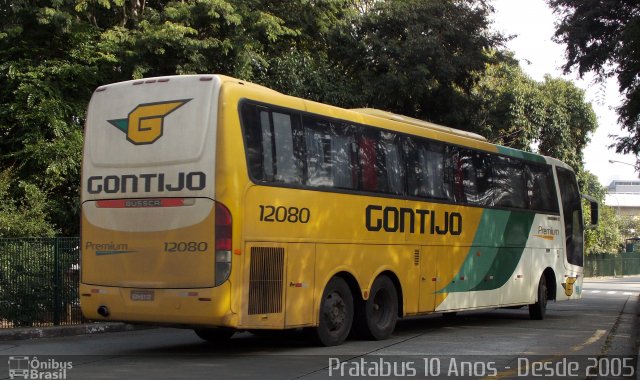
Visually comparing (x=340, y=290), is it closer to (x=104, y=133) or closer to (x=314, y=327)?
(x=314, y=327)

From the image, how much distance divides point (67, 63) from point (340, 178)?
438 inches

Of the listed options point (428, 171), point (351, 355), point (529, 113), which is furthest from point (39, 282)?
point (529, 113)

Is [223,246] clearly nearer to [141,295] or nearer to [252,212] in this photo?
[252,212]

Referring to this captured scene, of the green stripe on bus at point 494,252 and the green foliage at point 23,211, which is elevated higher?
the green foliage at point 23,211

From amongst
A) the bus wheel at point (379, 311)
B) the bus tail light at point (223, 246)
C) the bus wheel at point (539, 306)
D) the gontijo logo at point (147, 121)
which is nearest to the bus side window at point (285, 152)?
the bus tail light at point (223, 246)

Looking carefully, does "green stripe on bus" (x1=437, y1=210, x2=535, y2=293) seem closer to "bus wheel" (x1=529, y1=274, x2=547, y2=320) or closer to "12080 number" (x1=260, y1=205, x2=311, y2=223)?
"bus wheel" (x1=529, y1=274, x2=547, y2=320)

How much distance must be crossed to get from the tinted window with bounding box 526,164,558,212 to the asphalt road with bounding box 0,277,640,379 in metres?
3.07

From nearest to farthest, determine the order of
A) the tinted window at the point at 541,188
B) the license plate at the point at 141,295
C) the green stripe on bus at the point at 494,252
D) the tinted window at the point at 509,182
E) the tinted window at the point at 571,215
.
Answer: the license plate at the point at 141,295
the green stripe on bus at the point at 494,252
the tinted window at the point at 509,182
the tinted window at the point at 541,188
the tinted window at the point at 571,215

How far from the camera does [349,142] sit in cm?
1313

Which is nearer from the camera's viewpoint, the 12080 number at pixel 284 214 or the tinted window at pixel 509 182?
the 12080 number at pixel 284 214

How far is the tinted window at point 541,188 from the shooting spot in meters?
18.7

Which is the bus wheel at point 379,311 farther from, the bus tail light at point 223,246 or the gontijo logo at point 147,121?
the gontijo logo at point 147,121

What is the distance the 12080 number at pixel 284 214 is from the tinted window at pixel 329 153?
0.47 m

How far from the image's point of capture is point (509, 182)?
17797mm
